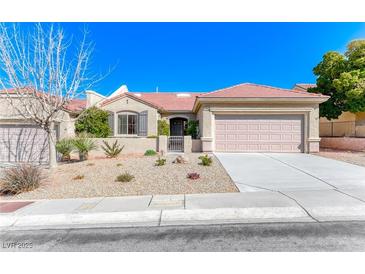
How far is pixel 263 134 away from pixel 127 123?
10.5m

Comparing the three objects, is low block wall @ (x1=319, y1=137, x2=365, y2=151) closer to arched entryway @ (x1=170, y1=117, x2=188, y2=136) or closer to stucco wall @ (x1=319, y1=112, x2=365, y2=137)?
stucco wall @ (x1=319, y1=112, x2=365, y2=137)

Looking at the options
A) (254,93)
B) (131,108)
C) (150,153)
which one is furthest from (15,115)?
(254,93)

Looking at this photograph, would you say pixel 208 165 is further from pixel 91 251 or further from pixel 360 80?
pixel 360 80

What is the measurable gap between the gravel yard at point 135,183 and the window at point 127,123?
26.6 feet

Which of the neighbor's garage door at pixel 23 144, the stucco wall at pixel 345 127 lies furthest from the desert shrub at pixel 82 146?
the stucco wall at pixel 345 127

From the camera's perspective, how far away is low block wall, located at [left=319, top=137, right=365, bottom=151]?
14746 millimetres

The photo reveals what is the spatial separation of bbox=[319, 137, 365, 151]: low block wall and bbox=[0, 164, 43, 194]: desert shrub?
18.6 metres

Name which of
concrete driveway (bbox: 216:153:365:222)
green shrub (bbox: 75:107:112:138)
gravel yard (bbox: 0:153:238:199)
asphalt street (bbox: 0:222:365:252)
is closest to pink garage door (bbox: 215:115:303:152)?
concrete driveway (bbox: 216:153:365:222)

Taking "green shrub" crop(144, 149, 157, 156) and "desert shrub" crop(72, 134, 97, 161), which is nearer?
"desert shrub" crop(72, 134, 97, 161)

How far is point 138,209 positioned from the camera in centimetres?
497

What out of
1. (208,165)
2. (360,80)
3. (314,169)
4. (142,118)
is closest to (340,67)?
(360,80)

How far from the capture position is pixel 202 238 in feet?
12.3

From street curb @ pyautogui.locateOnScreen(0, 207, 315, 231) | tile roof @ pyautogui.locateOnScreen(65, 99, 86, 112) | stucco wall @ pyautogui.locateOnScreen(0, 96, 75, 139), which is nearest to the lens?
street curb @ pyautogui.locateOnScreen(0, 207, 315, 231)

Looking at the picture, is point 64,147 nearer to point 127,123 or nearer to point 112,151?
point 112,151
